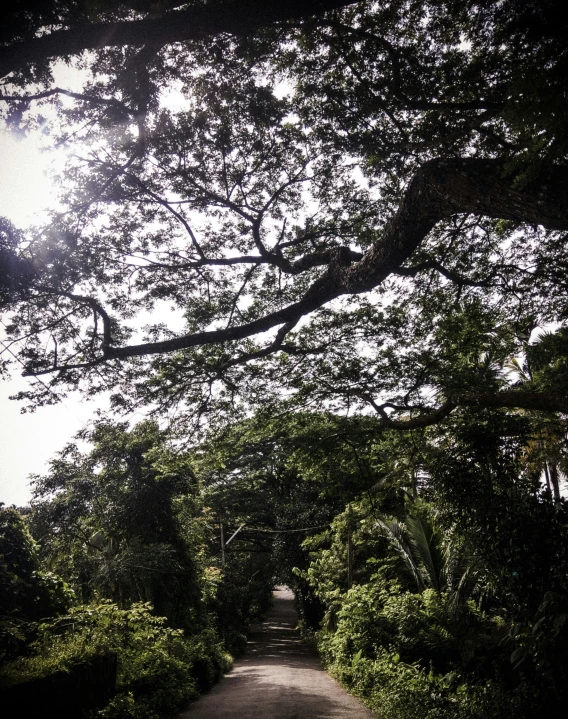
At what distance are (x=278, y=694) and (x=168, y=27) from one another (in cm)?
1083

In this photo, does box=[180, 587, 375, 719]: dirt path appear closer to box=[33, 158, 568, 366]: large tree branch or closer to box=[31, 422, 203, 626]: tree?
box=[31, 422, 203, 626]: tree

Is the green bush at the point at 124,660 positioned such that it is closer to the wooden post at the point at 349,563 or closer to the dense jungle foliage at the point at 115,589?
the dense jungle foliage at the point at 115,589

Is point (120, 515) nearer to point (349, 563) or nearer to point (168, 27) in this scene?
point (349, 563)

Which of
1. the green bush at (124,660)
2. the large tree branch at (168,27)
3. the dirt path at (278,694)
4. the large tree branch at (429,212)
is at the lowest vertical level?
the dirt path at (278,694)

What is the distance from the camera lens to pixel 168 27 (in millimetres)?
3354

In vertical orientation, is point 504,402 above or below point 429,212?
below

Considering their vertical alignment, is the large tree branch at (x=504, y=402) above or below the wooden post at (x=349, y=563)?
above

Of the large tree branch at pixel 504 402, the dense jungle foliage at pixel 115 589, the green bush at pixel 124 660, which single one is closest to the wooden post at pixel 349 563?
the dense jungle foliage at pixel 115 589

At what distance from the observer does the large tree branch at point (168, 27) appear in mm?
3180

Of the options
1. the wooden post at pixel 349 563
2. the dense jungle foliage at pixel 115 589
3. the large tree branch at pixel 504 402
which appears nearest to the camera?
the large tree branch at pixel 504 402

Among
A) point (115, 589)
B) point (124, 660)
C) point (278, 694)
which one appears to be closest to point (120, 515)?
point (115, 589)

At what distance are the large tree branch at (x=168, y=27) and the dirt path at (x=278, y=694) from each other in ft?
28.8

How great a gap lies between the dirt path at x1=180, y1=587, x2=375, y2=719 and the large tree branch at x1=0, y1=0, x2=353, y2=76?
8.78 metres

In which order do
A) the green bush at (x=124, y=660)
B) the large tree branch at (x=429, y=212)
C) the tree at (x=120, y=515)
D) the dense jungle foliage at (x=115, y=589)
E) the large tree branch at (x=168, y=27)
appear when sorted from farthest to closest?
the tree at (x=120, y=515) < the dense jungle foliage at (x=115, y=589) < the green bush at (x=124, y=660) < the large tree branch at (x=429, y=212) < the large tree branch at (x=168, y=27)
